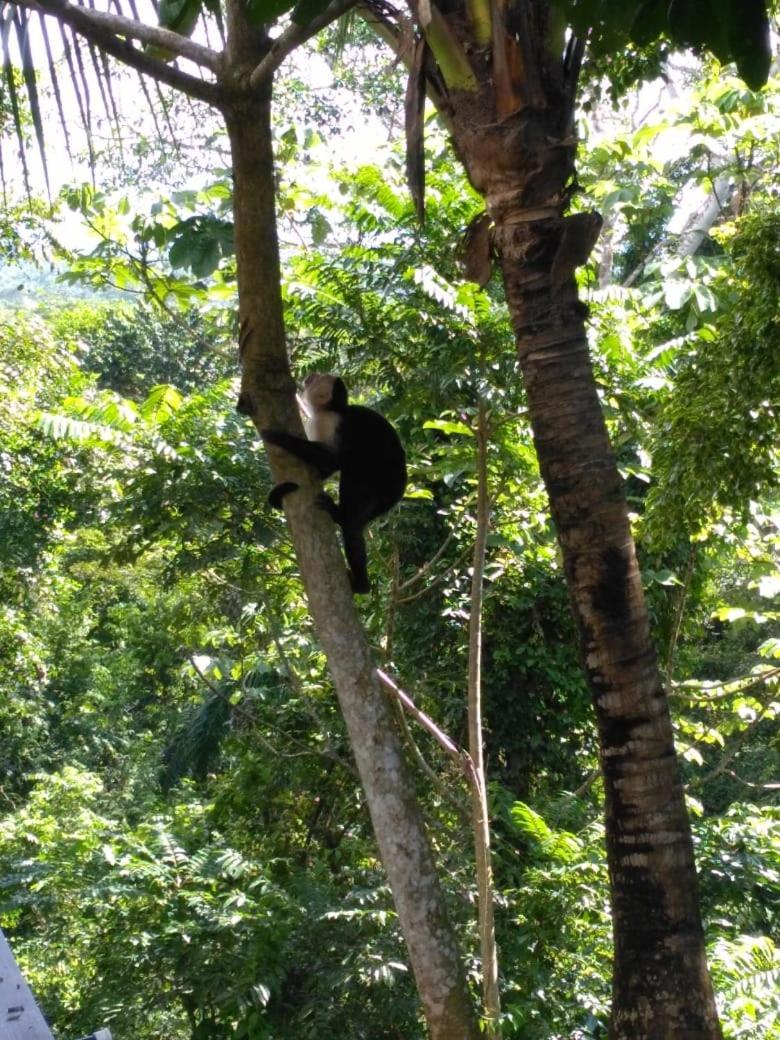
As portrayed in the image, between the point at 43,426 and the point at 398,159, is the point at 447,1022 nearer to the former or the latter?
A: the point at 43,426

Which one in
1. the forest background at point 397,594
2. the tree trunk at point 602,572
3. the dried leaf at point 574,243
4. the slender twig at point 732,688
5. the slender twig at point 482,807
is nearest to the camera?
the tree trunk at point 602,572

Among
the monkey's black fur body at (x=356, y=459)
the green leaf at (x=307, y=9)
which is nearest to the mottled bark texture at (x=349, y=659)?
the green leaf at (x=307, y=9)

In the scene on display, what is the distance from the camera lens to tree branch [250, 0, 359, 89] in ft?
10.0

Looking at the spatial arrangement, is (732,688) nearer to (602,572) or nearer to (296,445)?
(602,572)

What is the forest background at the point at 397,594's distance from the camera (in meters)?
4.60

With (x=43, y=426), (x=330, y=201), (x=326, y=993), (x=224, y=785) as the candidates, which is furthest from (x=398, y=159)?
(x=326, y=993)

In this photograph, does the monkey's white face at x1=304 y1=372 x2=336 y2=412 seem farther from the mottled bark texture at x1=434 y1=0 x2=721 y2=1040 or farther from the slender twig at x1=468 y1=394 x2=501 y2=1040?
the mottled bark texture at x1=434 y1=0 x2=721 y2=1040

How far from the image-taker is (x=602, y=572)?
9.55 ft

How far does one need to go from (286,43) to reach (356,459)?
2.24 meters

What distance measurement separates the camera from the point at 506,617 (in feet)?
25.8

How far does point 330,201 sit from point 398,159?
2.01 metres

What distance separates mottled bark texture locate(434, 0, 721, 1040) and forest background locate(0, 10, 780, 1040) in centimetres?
90

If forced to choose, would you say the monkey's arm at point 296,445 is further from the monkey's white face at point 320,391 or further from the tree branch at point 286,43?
the monkey's white face at point 320,391

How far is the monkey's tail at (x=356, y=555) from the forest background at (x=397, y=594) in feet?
0.61
